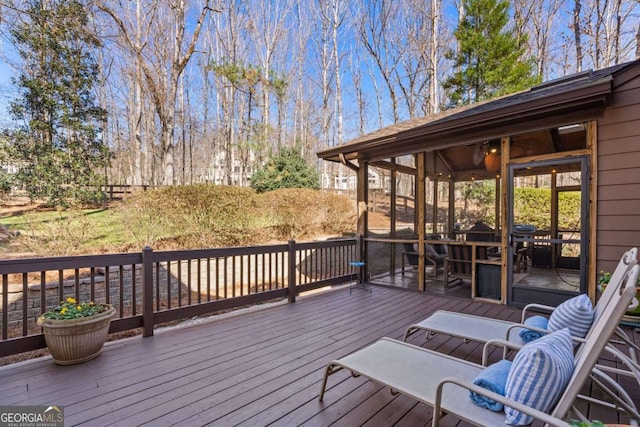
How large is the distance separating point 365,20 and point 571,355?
17.5m

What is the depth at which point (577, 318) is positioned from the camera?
6.93 ft

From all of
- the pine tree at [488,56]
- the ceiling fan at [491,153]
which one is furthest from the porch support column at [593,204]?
the pine tree at [488,56]

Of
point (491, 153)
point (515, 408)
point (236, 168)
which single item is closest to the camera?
point (515, 408)

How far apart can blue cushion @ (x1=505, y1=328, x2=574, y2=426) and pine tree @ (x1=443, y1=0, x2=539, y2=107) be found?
12.3 meters

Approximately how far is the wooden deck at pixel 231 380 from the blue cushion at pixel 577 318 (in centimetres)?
56

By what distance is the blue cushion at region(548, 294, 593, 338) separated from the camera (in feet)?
6.89

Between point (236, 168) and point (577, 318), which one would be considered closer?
point (577, 318)

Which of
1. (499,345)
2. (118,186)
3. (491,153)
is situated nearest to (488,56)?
(491,153)

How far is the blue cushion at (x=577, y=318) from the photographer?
2102 mm

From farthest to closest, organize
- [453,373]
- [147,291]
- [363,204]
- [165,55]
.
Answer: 1. [165,55]
2. [363,204]
3. [147,291]
4. [453,373]

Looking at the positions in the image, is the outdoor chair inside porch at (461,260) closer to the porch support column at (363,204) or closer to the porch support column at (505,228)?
the porch support column at (505,228)

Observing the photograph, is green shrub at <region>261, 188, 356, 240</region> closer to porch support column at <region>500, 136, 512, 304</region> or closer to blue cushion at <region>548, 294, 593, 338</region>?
porch support column at <region>500, 136, 512, 304</region>

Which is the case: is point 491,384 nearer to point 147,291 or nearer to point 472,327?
point 472,327

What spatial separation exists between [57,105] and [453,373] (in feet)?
44.4
